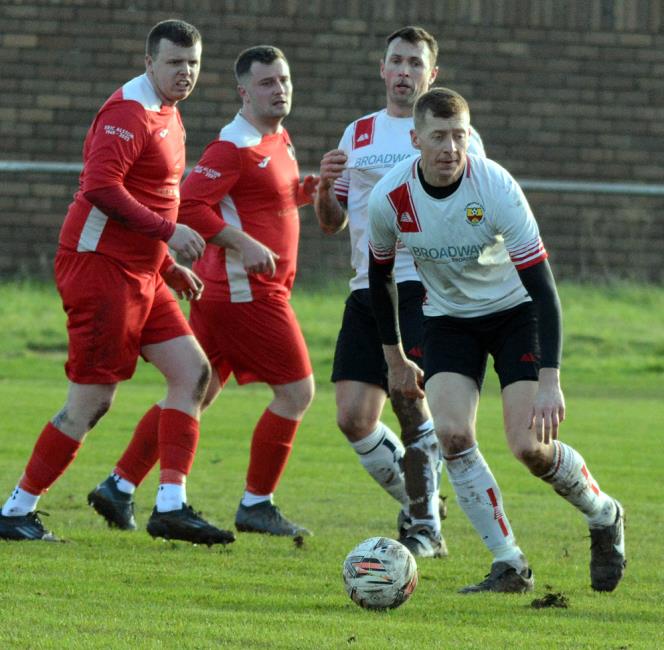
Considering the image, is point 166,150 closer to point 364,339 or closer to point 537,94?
point 364,339

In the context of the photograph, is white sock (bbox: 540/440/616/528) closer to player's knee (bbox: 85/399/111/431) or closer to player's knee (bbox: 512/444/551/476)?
player's knee (bbox: 512/444/551/476)

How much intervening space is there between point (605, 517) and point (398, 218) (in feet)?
4.98

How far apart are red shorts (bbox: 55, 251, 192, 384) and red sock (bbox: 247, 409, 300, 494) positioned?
1.02 m

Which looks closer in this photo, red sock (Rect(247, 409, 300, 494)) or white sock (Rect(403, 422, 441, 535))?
white sock (Rect(403, 422, 441, 535))

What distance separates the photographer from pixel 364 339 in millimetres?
7738

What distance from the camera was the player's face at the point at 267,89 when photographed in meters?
7.99

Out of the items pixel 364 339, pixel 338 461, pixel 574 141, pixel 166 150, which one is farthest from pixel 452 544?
pixel 574 141

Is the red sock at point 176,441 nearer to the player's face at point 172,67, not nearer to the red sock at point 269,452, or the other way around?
the red sock at point 269,452

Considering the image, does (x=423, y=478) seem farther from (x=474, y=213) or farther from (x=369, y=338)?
(x=474, y=213)

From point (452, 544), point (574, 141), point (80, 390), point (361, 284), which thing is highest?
point (574, 141)

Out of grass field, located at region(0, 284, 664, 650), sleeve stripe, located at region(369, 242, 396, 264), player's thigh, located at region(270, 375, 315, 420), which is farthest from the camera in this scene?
player's thigh, located at region(270, 375, 315, 420)

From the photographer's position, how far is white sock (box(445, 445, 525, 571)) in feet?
20.8

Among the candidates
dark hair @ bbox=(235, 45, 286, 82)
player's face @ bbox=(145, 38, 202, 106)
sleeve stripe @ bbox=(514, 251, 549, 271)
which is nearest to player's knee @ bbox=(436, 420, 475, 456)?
sleeve stripe @ bbox=(514, 251, 549, 271)

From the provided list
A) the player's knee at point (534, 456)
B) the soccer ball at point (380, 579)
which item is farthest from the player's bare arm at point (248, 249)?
the soccer ball at point (380, 579)
